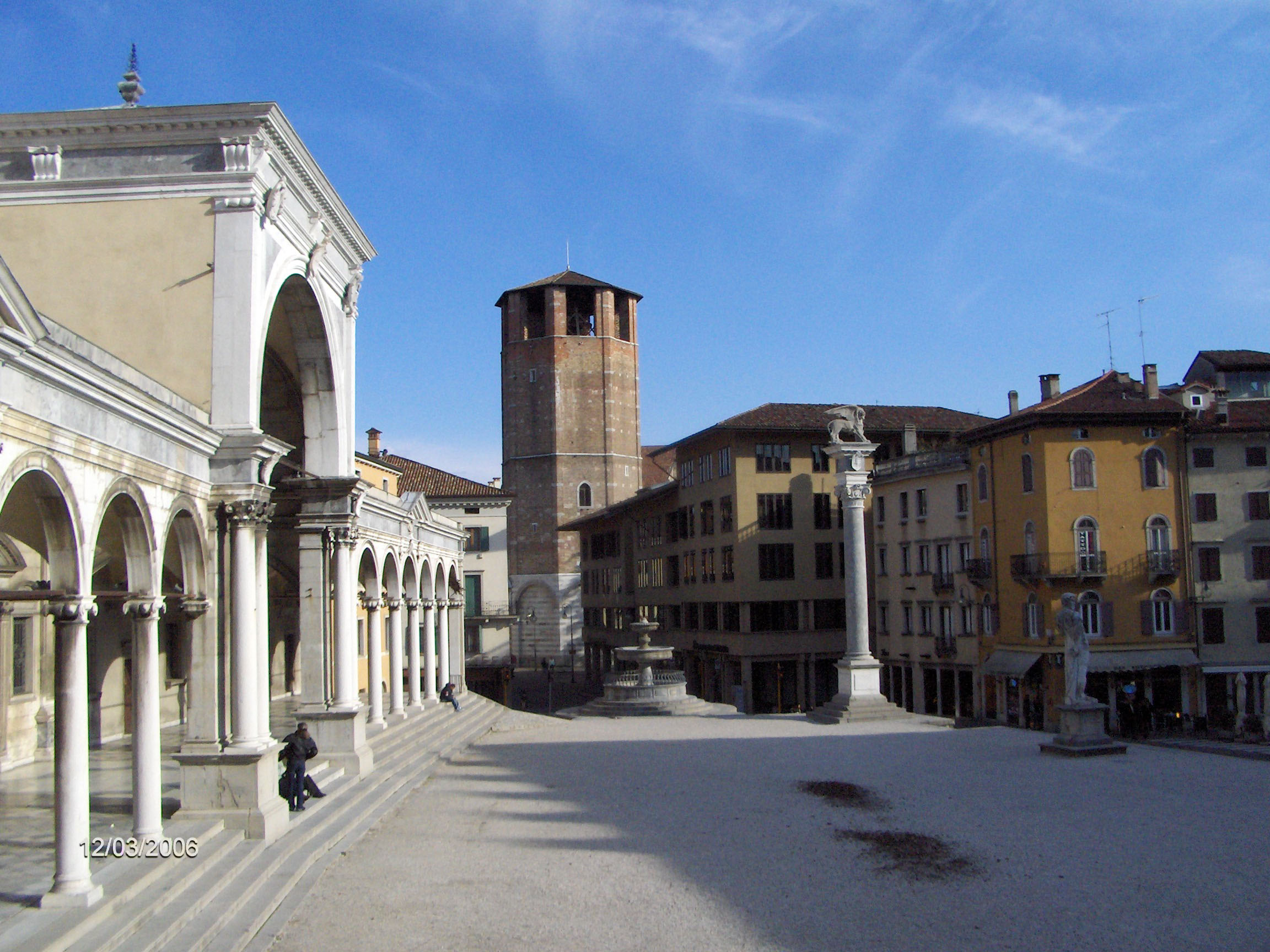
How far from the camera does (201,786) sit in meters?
14.5

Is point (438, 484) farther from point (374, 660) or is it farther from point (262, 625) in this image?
point (262, 625)

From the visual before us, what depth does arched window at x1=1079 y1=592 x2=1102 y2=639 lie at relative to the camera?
38094 mm

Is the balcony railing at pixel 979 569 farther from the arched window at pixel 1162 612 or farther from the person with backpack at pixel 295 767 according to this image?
the person with backpack at pixel 295 767

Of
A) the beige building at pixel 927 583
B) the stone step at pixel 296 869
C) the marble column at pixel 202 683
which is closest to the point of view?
the stone step at pixel 296 869

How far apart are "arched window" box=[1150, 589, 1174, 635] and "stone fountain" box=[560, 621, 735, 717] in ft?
49.8

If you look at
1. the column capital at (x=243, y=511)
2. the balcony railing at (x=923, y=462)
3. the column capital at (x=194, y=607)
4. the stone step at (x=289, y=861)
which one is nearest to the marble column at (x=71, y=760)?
the stone step at (x=289, y=861)

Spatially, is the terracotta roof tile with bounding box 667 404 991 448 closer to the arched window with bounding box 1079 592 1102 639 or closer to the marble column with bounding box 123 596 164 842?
the arched window with bounding box 1079 592 1102 639

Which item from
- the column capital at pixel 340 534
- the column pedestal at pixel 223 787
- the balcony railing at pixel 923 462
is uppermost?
the balcony railing at pixel 923 462

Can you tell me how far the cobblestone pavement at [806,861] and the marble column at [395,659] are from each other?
487 centimetres

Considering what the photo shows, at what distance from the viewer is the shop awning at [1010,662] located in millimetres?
38406

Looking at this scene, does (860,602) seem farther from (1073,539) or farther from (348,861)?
(348,861)

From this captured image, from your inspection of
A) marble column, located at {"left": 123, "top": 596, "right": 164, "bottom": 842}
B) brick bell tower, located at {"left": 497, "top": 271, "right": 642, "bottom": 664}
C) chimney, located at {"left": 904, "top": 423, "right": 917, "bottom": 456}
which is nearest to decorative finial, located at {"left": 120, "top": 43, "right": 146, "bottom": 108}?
marble column, located at {"left": 123, "top": 596, "right": 164, "bottom": 842}

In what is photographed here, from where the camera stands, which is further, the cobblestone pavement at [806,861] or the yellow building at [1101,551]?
the yellow building at [1101,551]

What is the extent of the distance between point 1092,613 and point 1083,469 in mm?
4895
